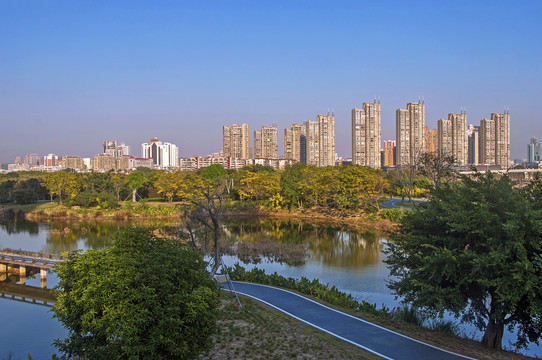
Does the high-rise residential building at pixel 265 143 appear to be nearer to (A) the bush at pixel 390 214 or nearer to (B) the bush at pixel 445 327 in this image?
(A) the bush at pixel 390 214

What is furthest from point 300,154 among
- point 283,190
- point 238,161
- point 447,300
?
point 447,300

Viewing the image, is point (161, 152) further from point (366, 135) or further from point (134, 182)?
point (134, 182)

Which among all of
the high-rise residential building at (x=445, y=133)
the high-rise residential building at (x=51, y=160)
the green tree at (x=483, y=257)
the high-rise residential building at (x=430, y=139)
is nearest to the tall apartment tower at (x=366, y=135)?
the high-rise residential building at (x=430, y=139)

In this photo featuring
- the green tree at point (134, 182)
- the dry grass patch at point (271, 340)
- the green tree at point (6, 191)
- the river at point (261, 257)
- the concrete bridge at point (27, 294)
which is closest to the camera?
the dry grass patch at point (271, 340)

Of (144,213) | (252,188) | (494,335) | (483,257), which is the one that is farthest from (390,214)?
(483,257)

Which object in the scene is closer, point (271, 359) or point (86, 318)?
point (86, 318)

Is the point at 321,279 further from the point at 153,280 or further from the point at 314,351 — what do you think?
the point at 153,280
